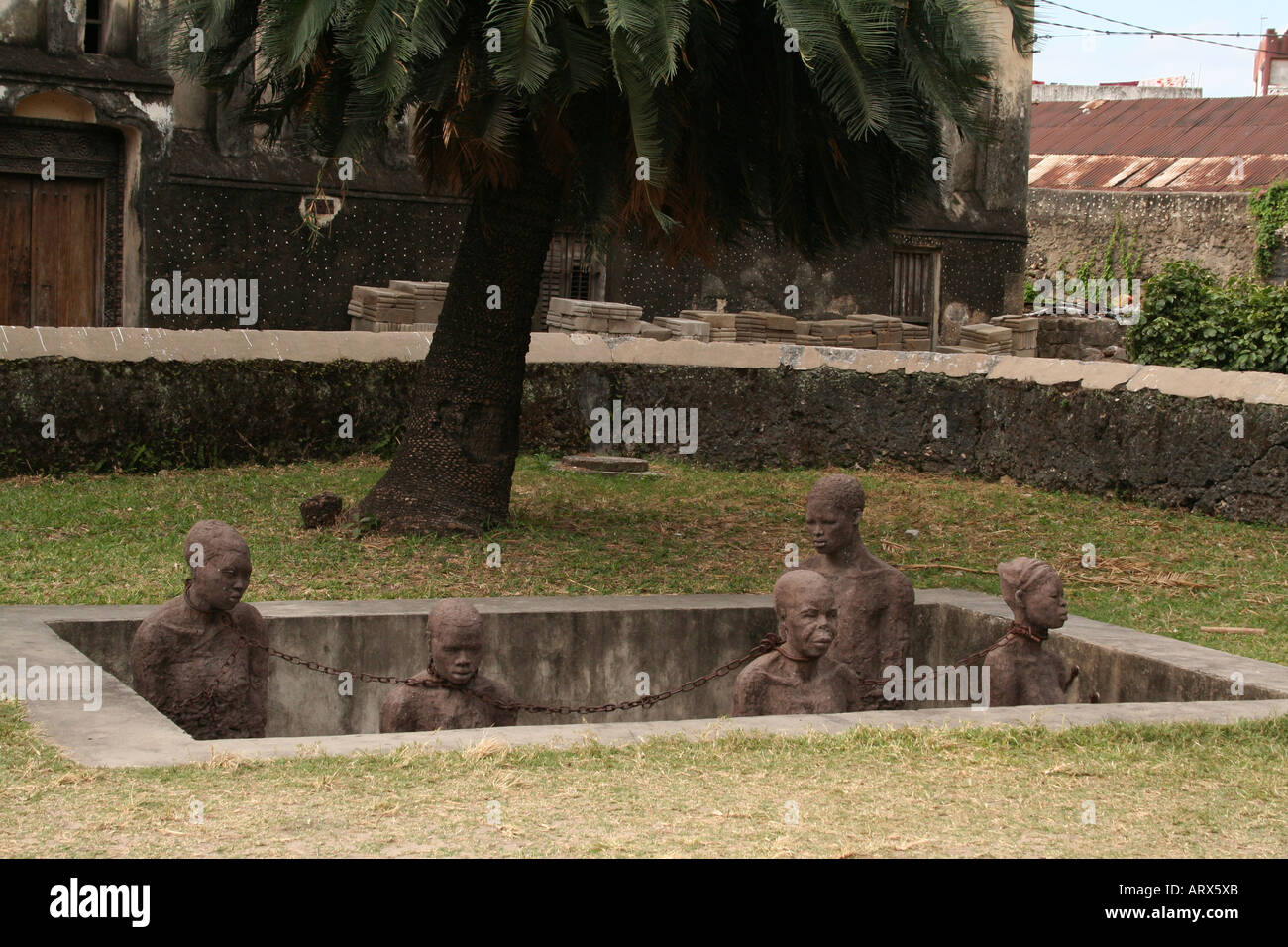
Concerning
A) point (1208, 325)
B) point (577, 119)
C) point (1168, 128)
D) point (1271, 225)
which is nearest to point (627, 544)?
point (577, 119)

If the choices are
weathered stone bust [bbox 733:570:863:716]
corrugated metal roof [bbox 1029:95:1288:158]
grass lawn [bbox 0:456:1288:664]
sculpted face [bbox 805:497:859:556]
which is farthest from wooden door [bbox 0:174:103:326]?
corrugated metal roof [bbox 1029:95:1288:158]

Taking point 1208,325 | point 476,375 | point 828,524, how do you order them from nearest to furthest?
1. point 828,524
2. point 476,375
3. point 1208,325

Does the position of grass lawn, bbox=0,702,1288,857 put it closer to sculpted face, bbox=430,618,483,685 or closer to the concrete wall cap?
sculpted face, bbox=430,618,483,685

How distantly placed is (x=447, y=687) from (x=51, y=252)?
1255 cm

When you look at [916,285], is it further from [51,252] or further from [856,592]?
[856,592]

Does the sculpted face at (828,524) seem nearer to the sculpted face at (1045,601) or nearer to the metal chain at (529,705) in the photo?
the metal chain at (529,705)

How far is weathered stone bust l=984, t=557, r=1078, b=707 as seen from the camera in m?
7.18

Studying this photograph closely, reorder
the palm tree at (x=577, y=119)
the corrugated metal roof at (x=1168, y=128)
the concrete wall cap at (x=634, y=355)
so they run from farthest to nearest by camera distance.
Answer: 1. the corrugated metal roof at (x=1168, y=128)
2. the concrete wall cap at (x=634, y=355)
3. the palm tree at (x=577, y=119)

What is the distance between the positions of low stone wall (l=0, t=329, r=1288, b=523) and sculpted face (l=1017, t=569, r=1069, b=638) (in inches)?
240

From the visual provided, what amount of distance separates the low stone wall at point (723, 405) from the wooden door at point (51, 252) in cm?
464

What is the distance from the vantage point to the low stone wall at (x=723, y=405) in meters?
12.7

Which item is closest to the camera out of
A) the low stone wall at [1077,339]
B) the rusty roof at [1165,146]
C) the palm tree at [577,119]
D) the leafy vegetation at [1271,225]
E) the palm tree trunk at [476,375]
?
the palm tree at [577,119]

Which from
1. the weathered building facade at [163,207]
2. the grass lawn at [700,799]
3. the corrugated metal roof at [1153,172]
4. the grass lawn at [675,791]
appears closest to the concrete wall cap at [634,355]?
the weathered building facade at [163,207]

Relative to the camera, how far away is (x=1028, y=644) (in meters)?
7.24
